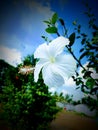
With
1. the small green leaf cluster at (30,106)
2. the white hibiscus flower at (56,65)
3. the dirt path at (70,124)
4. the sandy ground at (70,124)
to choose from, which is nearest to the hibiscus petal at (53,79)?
the white hibiscus flower at (56,65)

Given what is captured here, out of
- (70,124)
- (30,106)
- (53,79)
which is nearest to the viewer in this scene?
(53,79)

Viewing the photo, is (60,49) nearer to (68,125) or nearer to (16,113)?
(16,113)

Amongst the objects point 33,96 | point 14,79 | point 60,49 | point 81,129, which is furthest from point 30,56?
point 60,49

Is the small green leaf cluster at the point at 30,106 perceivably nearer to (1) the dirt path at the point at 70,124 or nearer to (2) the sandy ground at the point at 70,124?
(2) the sandy ground at the point at 70,124

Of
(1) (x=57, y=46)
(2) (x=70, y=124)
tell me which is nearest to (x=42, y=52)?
(1) (x=57, y=46)

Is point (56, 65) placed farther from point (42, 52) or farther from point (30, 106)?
point (30, 106)

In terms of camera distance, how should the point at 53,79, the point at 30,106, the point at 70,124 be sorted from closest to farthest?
the point at 53,79 < the point at 30,106 < the point at 70,124

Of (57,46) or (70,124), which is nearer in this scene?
(57,46)

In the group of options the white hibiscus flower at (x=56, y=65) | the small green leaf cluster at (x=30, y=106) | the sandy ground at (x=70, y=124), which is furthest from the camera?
the sandy ground at (x=70, y=124)
